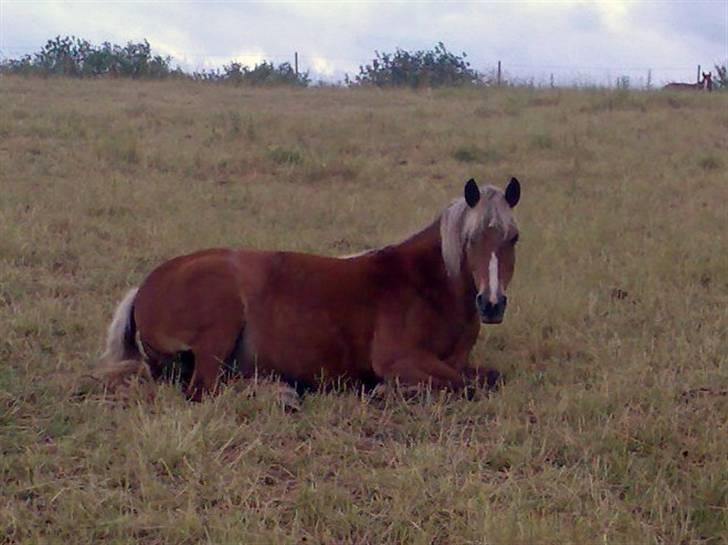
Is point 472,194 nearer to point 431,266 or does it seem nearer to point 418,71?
point 431,266

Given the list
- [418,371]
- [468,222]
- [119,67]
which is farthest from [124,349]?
[119,67]

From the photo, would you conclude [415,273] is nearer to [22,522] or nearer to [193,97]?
[22,522]

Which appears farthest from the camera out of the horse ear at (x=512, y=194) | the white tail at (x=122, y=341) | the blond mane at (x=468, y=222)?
the white tail at (x=122, y=341)

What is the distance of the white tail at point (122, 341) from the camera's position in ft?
17.7

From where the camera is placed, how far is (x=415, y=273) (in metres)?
5.55

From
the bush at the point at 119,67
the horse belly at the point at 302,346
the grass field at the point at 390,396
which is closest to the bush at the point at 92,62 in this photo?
the bush at the point at 119,67

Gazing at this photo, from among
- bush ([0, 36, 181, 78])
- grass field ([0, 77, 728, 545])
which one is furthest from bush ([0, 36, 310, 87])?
grass field ([0, 77, 728, 545])

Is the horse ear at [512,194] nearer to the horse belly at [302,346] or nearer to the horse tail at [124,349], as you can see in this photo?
the horse belly at [302,346]

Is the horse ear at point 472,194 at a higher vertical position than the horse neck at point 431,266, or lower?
higher

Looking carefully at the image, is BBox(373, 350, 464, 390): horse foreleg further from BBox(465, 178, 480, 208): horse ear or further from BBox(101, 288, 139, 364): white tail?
BBox(101, 288, 139, 364): white tail

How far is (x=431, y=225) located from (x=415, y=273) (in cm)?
31

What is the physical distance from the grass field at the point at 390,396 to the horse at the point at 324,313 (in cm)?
25

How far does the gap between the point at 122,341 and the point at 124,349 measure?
0.04m

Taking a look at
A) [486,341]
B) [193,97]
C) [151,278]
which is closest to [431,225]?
[486,341]
